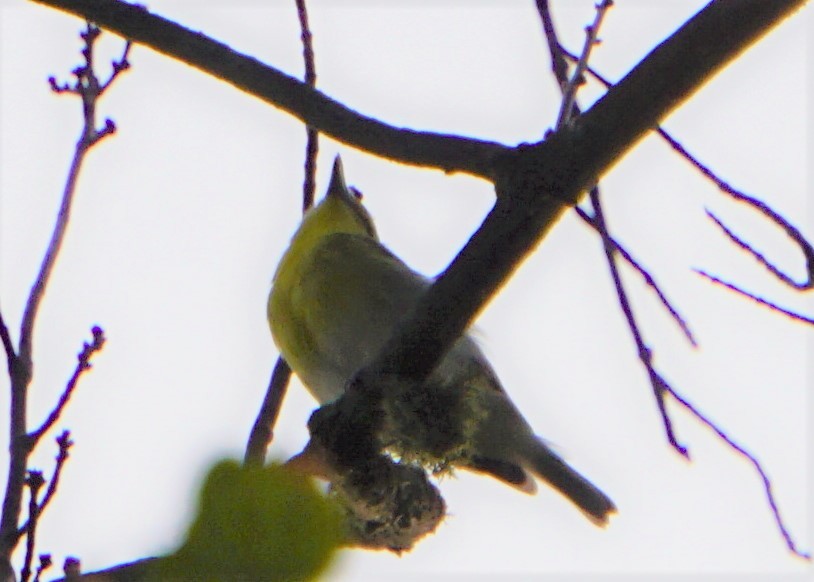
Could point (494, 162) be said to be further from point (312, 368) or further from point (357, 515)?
Answer: point (312, 368)

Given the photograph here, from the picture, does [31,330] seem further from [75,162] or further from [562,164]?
[562,164]

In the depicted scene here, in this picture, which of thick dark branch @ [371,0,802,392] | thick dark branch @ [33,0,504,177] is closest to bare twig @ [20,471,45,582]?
thick dark branch @ [371,0,802,392]

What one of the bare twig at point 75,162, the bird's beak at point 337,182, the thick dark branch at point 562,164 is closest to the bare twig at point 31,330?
the bare twig at point 75,162

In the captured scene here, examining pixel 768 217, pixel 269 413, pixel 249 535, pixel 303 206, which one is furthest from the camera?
pixel 303 206

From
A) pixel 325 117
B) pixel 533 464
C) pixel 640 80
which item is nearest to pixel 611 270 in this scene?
pixel 640 80

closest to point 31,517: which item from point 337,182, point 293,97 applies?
point 293,97
